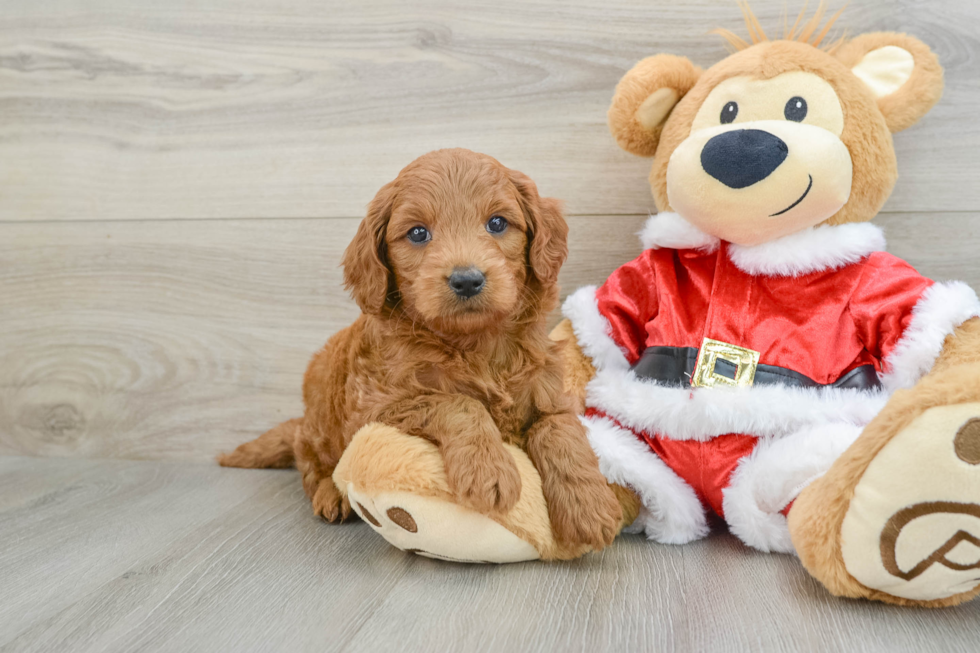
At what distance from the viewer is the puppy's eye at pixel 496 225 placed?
125 centimetres

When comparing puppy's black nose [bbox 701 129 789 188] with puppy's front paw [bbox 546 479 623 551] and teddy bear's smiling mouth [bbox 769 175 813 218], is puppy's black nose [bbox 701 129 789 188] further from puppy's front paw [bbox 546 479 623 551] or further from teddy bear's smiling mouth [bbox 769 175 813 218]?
puppy's front paw [bbox 546 479 623 551]

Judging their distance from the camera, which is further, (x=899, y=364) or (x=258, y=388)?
(x=258, y=388)

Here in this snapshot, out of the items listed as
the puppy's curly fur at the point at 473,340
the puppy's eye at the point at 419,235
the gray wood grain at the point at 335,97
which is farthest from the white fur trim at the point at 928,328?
the puppy's eye at the point at 419,235

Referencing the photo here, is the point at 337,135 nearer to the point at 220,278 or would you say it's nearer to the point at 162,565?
the point at 220,278

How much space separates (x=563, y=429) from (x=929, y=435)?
0.57 meters

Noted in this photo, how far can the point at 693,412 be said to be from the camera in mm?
1305

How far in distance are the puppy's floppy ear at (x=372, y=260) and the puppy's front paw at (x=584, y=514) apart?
0.48 m

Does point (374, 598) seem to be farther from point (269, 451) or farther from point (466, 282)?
point (269, 451)

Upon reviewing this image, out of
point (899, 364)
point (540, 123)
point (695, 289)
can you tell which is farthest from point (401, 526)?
point (540, 123)

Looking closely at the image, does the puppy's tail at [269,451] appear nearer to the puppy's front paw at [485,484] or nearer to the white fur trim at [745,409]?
the puppy's front paw at [485,484]

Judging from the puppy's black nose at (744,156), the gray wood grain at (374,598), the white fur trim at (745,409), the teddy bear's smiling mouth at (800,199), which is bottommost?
the gray wood grain at (374,598)

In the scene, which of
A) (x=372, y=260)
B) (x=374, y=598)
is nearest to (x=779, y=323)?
(x=372, y=260)

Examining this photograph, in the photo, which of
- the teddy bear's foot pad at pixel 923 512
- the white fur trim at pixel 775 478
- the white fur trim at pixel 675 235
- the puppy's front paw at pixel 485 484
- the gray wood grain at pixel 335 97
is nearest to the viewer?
the teddy bear's foot pad at pixel 923 512

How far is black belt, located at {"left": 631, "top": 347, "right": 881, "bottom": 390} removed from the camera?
4.31 ft
